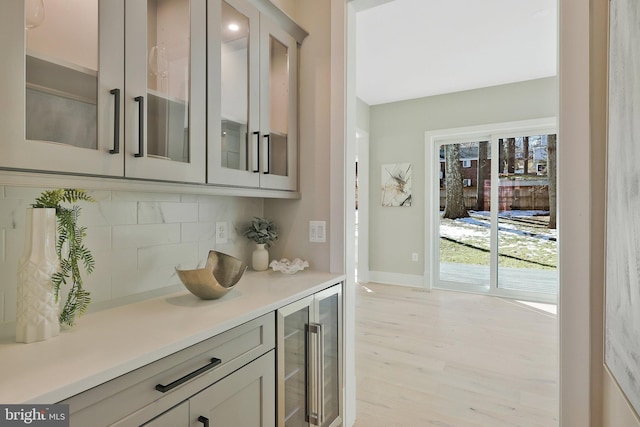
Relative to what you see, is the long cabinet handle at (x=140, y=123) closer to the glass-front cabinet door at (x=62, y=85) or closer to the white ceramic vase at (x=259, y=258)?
A: the glass-front cabinet door at (x=62, y=85)

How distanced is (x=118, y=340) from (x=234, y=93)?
112cm

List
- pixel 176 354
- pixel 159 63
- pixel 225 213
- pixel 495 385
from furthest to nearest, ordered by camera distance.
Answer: pixel 495 385 < pixel 225 213 < pixel 159 63 < pixel 176 354

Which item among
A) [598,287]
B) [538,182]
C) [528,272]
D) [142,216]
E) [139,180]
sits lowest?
[528,272]

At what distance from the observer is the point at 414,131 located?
4859 millimetres

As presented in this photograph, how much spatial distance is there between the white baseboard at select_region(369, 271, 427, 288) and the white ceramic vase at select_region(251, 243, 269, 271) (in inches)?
136

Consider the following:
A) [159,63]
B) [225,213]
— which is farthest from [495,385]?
[159,63]

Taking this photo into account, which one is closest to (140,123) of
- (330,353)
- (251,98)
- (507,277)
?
(251,98)

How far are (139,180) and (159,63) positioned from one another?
45cm

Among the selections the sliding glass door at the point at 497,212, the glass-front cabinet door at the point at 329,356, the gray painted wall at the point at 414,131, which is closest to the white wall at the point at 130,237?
the glass-front cabinet door at the point at 329,356

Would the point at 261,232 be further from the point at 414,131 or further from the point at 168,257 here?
the point at 414,131

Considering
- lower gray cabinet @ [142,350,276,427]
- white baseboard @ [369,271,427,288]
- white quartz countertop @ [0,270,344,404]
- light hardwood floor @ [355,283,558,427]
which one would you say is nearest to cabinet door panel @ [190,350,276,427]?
lower gray cabinet @ [142,350,276,427]

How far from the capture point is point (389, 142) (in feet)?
16.6

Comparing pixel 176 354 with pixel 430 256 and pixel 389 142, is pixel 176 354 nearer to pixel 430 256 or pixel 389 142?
pixel 430 256

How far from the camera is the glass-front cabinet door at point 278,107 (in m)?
1.70
